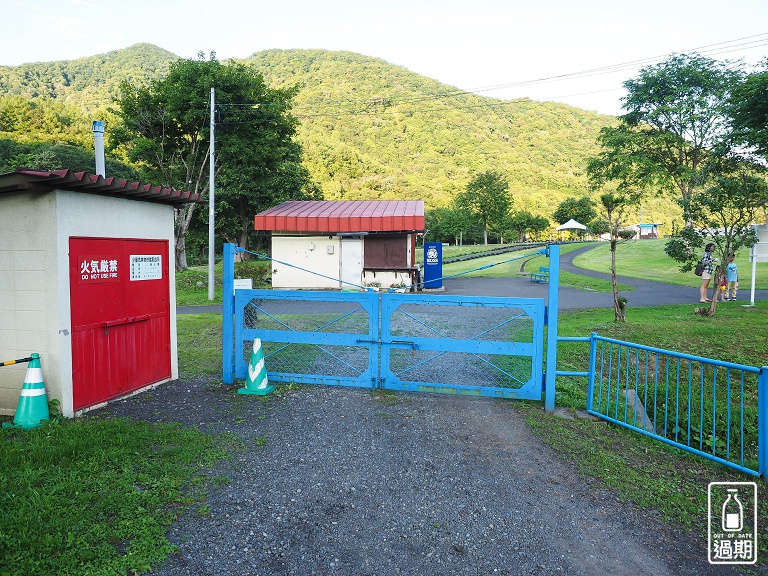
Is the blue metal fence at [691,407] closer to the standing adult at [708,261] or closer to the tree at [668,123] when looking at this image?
the standing adult at [708,261]

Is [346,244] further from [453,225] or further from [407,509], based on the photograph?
[453,225]

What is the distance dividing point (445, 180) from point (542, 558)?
3219 inches

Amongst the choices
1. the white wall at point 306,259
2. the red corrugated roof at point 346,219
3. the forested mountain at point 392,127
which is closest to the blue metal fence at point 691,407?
the red corrugated roof at point 346,219

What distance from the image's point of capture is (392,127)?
99.8 m

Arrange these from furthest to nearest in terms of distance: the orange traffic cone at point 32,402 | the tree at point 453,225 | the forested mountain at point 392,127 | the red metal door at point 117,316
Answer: the forested mountain at point 392,127, the tree at point 453,225, the red metal door at point 117,316, the orange traffic cone at point 32,402

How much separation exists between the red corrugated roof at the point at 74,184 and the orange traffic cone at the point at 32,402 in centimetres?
195

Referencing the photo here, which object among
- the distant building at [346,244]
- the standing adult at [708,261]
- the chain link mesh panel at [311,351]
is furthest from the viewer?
the distant building at [346,244]

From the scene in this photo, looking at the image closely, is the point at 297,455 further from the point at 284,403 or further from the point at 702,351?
the point at 702,351

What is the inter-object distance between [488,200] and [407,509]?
189 ft

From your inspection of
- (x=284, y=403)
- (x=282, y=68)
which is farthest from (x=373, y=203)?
(x=282, y=68)

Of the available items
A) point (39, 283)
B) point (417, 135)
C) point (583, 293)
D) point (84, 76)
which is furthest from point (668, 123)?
point (84, 76)

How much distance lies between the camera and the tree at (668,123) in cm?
3169

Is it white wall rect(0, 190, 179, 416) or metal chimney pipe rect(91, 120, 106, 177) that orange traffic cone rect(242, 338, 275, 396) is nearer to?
white wall rect(0, 190, 179, 416)

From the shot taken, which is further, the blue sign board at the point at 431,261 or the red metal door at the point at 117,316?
the blue sign board at the point at 431,261
